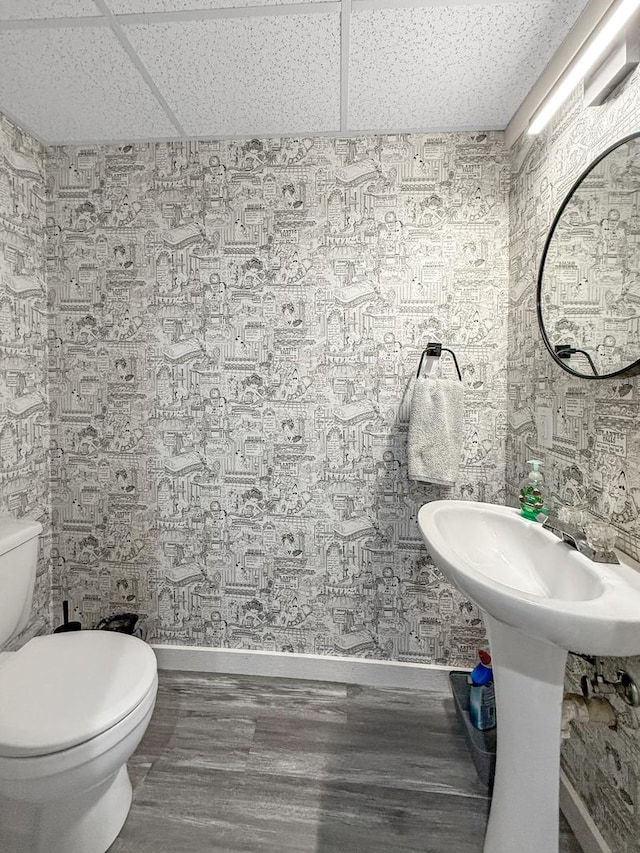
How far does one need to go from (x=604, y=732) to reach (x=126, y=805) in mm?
1387

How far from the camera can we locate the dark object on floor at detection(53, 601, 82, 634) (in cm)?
195

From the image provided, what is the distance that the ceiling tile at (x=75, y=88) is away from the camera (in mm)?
1367

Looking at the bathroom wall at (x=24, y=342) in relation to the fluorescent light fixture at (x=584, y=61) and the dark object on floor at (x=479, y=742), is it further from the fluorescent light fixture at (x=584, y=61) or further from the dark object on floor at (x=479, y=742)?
the fluorescent light fixture at (x=584, y=61)

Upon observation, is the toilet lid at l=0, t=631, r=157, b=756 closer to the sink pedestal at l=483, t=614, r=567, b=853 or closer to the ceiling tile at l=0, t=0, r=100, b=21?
the sink pedestal at l=483, t=614, r=567, b=853

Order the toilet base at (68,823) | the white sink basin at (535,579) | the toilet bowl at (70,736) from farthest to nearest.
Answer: the toilet base at (68,823), the toilet bowl at (70,736), the white sink basin at (535,579)

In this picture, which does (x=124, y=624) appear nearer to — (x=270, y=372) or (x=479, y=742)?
(x=270, y=372)

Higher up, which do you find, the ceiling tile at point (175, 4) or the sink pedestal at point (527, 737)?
the ceiling tile at point (175, 4)

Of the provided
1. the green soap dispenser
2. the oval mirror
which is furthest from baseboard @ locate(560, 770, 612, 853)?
the oval mirror

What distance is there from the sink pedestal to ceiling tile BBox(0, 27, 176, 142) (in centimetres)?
201

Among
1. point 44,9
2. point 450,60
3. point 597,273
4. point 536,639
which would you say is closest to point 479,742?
point 536,639

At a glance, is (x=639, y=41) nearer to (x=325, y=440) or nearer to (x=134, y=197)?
(x=325, y=440)

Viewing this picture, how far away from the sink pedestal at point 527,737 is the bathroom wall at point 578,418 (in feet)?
0.63

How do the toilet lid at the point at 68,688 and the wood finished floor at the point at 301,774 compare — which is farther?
the wood finished floor at the point at 301,774

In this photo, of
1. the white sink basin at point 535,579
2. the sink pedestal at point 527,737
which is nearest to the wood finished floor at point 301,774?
the sink pedestal at point 527,737
